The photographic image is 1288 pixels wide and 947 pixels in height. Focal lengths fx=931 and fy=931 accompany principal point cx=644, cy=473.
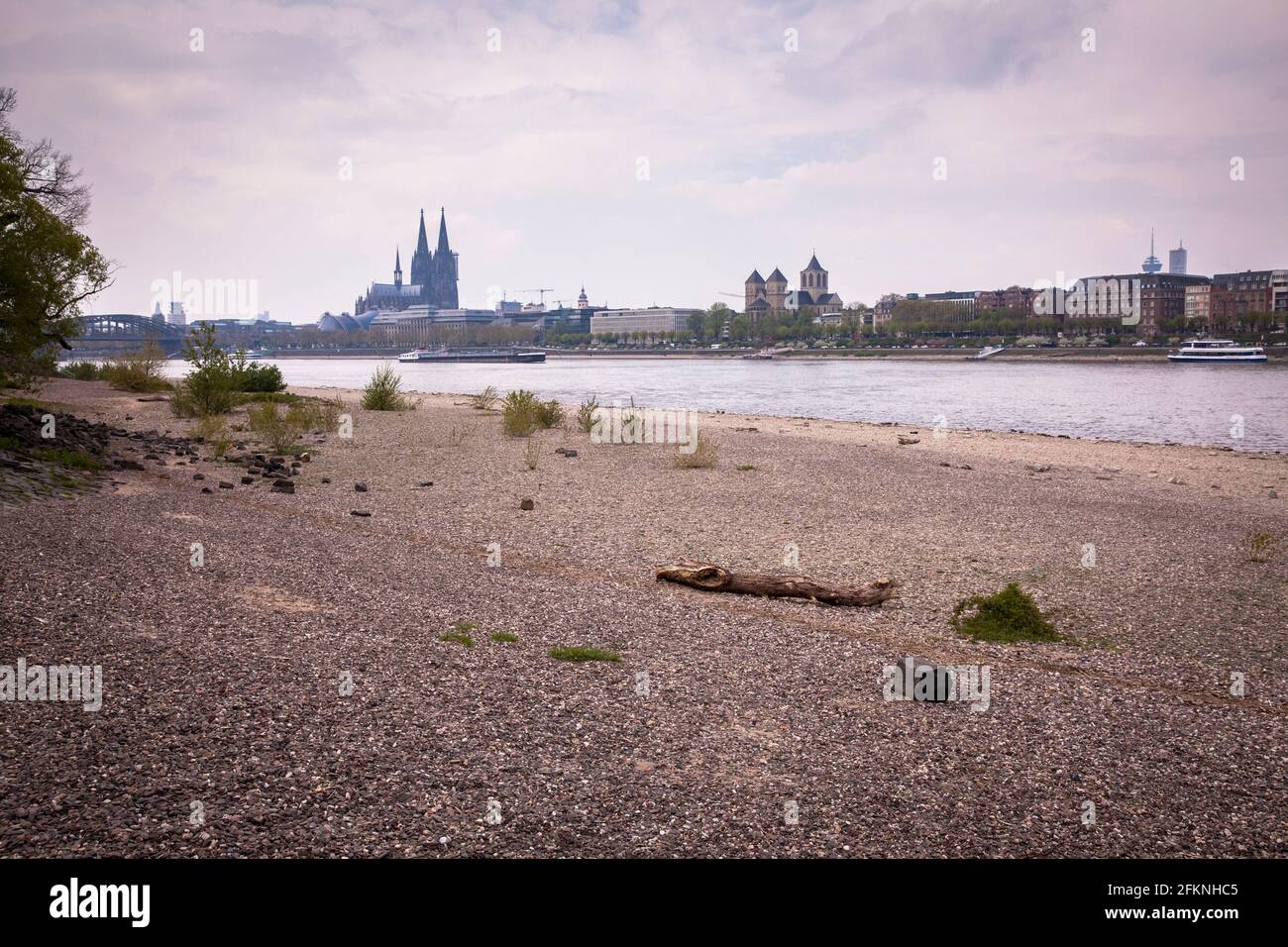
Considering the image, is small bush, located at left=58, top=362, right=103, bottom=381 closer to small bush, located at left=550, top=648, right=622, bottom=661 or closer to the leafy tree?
the leafy tree

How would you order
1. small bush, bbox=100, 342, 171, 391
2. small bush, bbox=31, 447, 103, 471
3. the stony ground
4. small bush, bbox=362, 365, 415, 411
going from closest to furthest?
the stony ground
small bush, bbox=31, 447, 103, 471
small bush, bbox=362, 365, 415, 411
small bush, bbox=100, 342, 171, 391

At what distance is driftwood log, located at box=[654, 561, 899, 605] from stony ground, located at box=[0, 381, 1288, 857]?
0.79 ft

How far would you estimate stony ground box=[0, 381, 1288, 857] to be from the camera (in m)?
5.46

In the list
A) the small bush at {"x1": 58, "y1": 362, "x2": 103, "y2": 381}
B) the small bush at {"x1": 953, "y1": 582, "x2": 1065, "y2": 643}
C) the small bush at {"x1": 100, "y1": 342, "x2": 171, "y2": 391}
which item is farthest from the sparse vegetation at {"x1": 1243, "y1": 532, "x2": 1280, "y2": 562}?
the small bush at {"x1": 58, "y1": 362, "x2": 103, "y2": 381}

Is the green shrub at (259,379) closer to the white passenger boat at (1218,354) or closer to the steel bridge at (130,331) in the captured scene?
the white passenger boat at (1218,354)

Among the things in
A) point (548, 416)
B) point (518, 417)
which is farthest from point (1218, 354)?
point (518, 417)

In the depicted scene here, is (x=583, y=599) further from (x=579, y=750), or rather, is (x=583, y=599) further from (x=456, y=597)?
(x=579, y=750)

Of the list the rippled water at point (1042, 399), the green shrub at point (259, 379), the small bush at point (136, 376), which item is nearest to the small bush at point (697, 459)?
the green shrub at point (259, 379)

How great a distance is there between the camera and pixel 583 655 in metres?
8.44

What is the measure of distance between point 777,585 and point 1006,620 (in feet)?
8.43
